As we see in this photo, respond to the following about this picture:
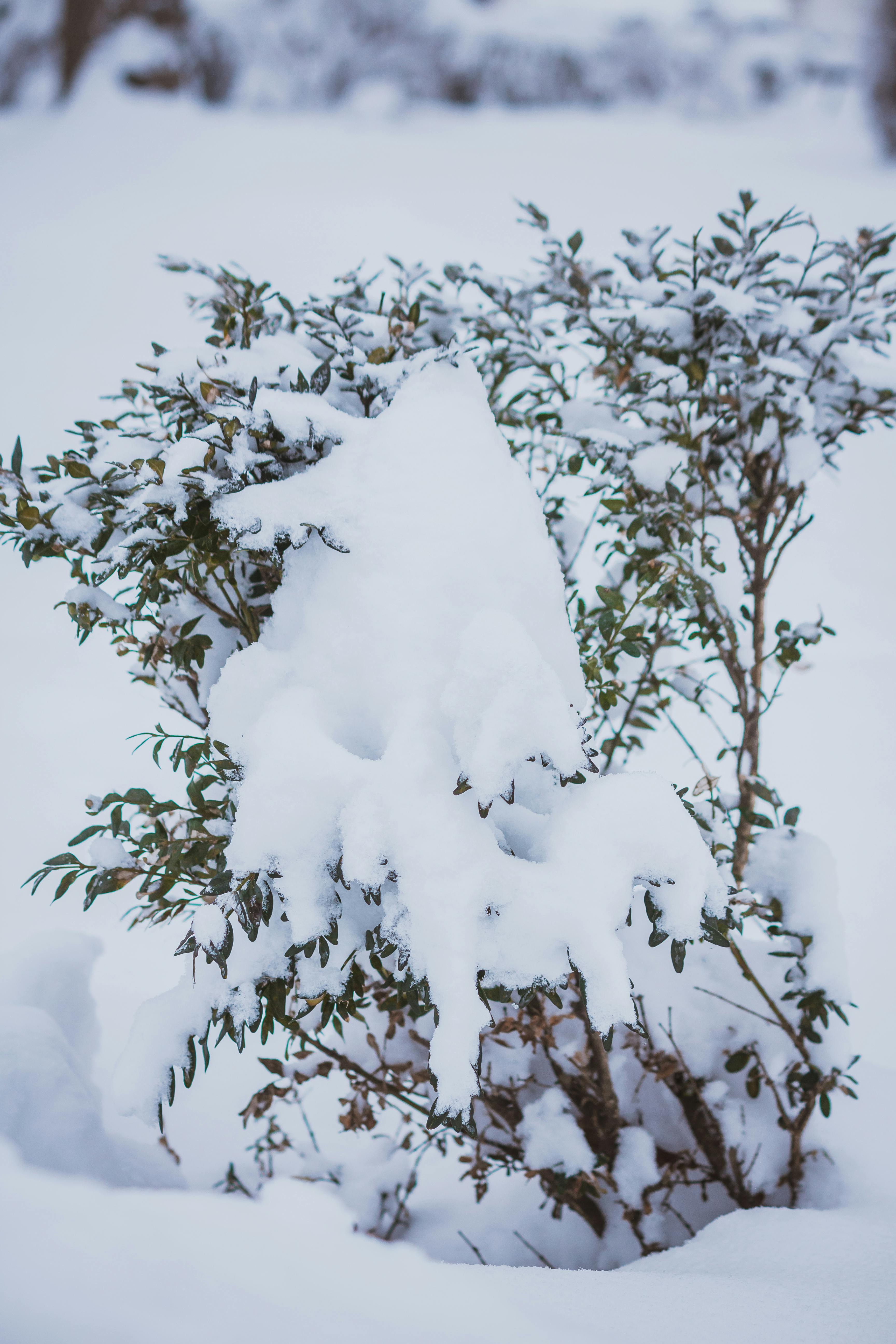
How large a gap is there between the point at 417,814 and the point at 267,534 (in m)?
0.32

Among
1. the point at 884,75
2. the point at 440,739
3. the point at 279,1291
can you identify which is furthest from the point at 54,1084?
the point at 884,75

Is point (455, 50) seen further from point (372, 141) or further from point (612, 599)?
point (612, 599)

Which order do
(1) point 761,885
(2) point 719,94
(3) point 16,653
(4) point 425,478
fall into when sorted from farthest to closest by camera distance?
(2) point 719,94 → (3) point 16,653 → (1) point 761,885 → (4) point 425,478

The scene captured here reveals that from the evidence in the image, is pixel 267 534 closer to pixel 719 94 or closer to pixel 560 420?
pixel 560 420

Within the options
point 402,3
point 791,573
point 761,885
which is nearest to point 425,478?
point 761,885

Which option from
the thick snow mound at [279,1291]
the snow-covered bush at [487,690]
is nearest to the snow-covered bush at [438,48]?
the snow-covered bush at [487,690]

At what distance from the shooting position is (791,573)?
3.32 metres

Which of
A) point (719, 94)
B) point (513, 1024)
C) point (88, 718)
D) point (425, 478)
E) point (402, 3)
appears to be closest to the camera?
point (425, 478)

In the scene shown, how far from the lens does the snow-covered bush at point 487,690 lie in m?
0.67

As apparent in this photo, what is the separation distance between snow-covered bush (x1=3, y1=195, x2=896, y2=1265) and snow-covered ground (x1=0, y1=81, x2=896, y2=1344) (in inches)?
7.7

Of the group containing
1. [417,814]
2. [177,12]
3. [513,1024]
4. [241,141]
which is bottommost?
[513,1024]

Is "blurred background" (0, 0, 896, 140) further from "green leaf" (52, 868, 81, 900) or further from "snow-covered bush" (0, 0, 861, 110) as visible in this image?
"green leaf" (52, 868, 81, 900)

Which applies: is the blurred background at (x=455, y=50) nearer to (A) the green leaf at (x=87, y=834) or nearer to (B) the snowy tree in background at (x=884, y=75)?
(B) the snowy tree in background at (x=884, y=75)

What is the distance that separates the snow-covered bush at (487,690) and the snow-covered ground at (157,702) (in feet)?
0.64
